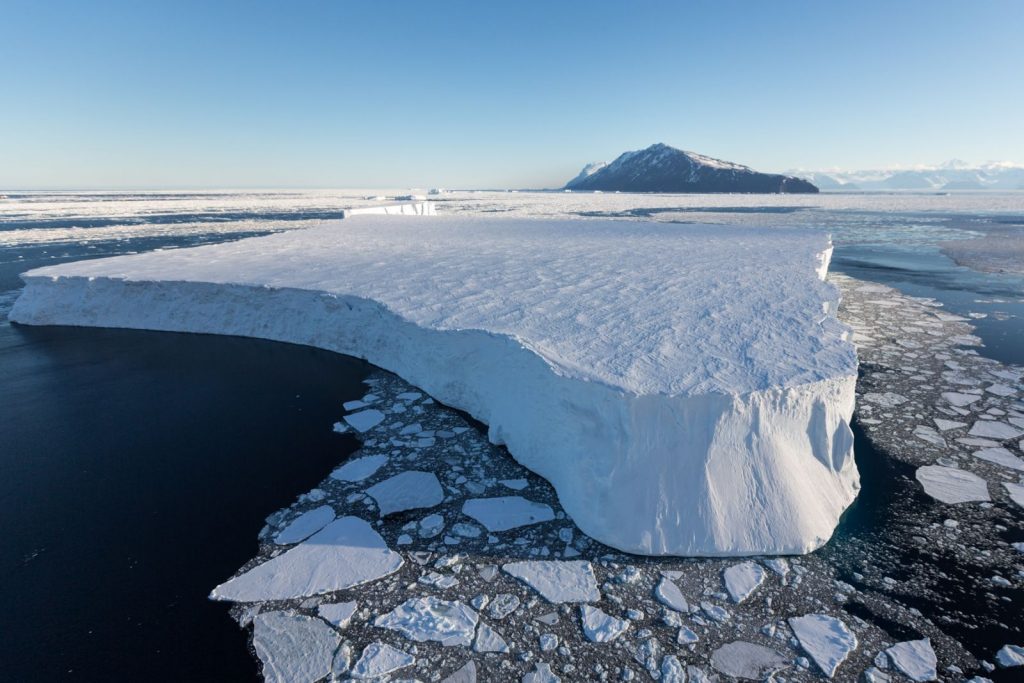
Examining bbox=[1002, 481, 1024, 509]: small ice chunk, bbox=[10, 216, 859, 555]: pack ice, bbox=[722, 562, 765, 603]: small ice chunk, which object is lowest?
bbox=[722, 562, 765, 603]: small ice chunk

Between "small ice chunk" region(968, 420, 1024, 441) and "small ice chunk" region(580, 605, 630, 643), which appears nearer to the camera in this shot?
"small ice chunk" region(580, 605, 630, 643)

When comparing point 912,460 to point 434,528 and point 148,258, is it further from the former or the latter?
point 148,258

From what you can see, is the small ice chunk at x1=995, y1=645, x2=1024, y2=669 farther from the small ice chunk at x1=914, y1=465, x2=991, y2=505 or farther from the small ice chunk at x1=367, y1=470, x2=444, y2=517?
the small ice chunk at x1=367, y1=470, x2=444, y2=517

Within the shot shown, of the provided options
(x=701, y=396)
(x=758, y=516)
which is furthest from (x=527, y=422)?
(x=758, y=516)

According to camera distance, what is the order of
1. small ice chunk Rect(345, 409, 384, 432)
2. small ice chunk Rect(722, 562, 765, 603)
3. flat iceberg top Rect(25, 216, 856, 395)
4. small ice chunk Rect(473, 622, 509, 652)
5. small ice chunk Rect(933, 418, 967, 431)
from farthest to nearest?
small ice chunk Rect(345, 409, 384, 432) < small ice chunk Rect(933, 418, 967, 431) < flat iceberg top Rect(25, 216, 856, 395) < small ice chunk Rect(722, 562, 765, 603) < small ice chunk Rect(473, 622, 509, 652)

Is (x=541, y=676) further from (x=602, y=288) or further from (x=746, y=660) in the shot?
(x=602, y=288)

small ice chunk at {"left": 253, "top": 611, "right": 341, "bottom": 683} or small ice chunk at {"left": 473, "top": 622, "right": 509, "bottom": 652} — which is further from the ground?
small ice chunk at {"left": 253, "top": 611, "right": 341, "bottom": 683}

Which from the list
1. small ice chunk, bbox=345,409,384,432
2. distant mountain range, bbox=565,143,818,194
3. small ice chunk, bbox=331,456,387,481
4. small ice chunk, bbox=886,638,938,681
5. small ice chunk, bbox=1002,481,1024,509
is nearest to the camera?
small ice chunk, bbox=886,638,938,681

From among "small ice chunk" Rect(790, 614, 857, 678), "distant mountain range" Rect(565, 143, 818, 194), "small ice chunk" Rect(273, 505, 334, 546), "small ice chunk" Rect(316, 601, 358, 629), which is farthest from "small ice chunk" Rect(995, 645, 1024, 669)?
"distant mountain range" Rect(565, 143, 818, 194)
